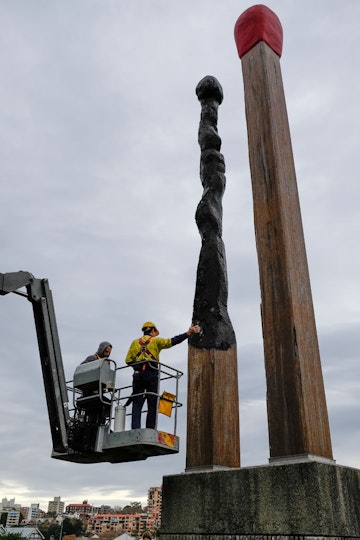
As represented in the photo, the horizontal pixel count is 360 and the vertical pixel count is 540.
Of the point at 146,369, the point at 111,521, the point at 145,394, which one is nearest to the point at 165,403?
the point at 145,394

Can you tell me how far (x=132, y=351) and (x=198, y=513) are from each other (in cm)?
271

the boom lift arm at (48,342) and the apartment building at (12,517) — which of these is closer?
the boom lift arm at (48,342)

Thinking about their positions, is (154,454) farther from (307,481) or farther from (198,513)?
(307,481)

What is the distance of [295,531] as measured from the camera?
3.59m

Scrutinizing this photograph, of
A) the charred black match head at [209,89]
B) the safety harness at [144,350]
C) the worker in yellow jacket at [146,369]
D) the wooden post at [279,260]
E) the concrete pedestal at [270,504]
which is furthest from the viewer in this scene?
the charred black match head at [209,89]

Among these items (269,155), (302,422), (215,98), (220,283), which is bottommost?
(302,422)

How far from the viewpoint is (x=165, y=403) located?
6.43 m

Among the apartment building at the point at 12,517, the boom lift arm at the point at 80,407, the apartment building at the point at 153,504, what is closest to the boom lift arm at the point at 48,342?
the boom lift arm at the point at 80,407

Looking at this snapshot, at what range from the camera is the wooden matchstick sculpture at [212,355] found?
4770mm

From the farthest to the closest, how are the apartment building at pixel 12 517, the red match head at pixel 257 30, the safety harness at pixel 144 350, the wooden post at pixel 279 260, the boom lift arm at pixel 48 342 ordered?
1. the apartment building at pixel 12 517
2. the boom lift arm at pixel 48 342
3. the safety harness at pixel 144 350
4. the red match head at pixel 257 30
5. the wooden post at pixel 279 260

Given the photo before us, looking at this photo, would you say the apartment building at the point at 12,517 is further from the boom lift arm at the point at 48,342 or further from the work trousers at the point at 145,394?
the work trousers at the point at 145,394

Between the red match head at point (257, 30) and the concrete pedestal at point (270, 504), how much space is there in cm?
461

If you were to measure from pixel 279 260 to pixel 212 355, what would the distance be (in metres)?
1.20

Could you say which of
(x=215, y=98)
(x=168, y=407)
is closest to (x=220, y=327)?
(x=168, y=407)
